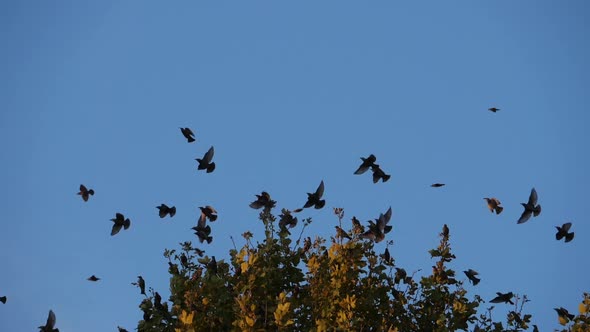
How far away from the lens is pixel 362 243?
11250 millimetres

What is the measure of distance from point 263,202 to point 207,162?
1.60 metres

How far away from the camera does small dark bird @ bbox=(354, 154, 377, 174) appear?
1262 centimetres

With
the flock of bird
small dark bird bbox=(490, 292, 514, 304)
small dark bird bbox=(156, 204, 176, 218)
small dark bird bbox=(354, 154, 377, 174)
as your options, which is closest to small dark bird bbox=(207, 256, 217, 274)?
the flock of bird

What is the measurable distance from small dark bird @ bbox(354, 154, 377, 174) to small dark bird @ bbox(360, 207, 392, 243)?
1.55m

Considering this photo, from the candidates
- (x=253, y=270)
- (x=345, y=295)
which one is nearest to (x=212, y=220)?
(x=253, y=270)

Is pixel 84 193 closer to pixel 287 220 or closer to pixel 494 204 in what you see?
pixel 287 220

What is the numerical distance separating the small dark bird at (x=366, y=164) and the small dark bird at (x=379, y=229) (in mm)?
1551

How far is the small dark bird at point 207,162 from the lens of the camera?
12672 millimetres

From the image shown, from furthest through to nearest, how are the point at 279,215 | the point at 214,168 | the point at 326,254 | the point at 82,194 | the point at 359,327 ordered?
the point at 82,194, the point at 214,168, the point at 279,215, the point at 326,254, the point at 359,327

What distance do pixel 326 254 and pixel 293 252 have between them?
680mm

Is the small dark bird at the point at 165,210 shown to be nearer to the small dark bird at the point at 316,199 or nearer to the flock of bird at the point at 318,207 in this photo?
the flock of bird at the point at 318,207

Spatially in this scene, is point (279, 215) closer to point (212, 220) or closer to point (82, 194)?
point (212, 220)

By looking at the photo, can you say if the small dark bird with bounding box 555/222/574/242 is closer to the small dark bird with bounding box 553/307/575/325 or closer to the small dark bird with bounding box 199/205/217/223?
the small dark bird with bounding box 553/307/575/325

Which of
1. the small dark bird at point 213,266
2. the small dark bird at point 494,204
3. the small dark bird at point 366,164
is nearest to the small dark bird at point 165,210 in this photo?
the small dark bird at point 213,266
